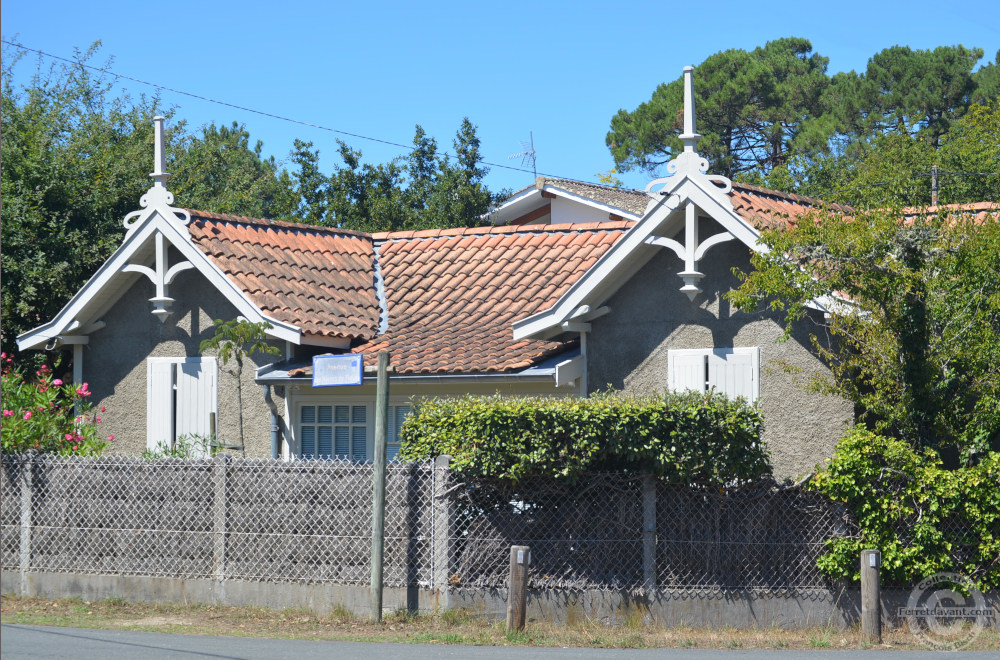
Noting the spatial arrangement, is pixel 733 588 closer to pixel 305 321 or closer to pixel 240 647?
pixel 240 647

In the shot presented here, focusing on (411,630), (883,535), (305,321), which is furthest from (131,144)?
(883,535)

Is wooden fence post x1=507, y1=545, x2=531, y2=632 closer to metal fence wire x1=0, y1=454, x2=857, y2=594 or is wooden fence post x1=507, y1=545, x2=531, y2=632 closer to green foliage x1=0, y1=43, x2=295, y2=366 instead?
metal fence wire x1=0, y1=454, x2=857, y2=594

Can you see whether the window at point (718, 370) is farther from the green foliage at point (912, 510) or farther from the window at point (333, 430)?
the window at point (333, 430)

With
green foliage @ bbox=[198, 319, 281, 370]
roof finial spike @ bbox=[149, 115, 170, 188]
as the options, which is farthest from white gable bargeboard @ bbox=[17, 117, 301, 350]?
green foliage @ bbox=[198, 319, 281, 370]

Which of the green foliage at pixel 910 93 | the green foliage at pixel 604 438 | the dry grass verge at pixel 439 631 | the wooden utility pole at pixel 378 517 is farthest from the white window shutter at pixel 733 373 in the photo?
the green foliage at pixel 910 93

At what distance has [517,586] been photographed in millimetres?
10625

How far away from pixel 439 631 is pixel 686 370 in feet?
16.1

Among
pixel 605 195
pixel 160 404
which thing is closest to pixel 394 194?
pixel 605 195

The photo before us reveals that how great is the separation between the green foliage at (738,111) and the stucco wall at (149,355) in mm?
31752

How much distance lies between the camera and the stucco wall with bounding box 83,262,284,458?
15.5m

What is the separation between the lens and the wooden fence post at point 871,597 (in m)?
10.6

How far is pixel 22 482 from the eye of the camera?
40.8 feet

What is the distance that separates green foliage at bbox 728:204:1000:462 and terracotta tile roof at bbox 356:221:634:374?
408 centimetres

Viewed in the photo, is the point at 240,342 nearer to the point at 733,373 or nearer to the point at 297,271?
the point at 297,271
